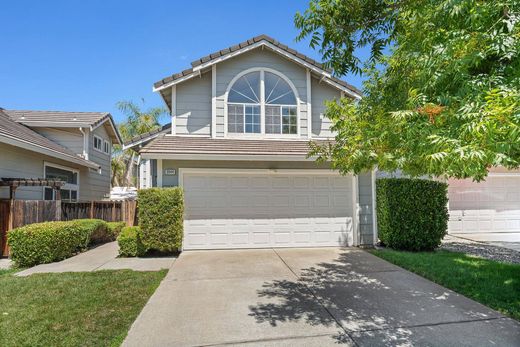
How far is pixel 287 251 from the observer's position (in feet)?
28.9

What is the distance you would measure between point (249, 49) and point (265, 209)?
17.8ft

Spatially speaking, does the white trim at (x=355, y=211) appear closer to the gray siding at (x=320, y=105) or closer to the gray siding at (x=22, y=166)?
the gray siding at (x=320, y=105)

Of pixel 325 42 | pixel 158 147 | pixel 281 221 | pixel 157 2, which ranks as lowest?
pixel 281 221

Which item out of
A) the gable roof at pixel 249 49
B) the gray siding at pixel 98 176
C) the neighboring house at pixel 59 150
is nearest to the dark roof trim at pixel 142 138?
the gable roof at pixel 249 49

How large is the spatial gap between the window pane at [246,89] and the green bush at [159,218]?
4002 millimetres

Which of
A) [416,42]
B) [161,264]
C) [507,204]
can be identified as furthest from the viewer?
[507,204]

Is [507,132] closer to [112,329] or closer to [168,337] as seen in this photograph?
[168,337]

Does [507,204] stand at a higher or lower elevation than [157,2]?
lower

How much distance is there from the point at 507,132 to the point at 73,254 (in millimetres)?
10277

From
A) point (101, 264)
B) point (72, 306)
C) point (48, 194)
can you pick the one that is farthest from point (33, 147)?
point (72, 306)

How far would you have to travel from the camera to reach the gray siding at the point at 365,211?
960cm

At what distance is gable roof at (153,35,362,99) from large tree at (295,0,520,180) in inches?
188

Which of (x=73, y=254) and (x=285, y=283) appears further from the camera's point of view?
(x=73, y=254)

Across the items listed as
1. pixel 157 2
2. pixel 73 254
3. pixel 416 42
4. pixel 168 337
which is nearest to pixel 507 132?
pixel 416 42
